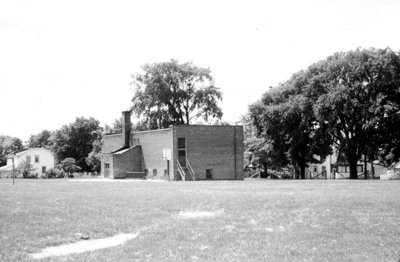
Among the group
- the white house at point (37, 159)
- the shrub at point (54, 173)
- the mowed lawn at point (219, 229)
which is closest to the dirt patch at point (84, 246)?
the mowed lawn at point (219, 229)

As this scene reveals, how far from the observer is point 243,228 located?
48.9ft

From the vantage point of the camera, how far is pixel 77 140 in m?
110

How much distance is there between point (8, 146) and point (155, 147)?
89.3 meters

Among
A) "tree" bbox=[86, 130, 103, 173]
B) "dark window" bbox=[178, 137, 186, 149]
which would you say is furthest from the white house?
"dark window" bbox=[178, 137, 186, 149]

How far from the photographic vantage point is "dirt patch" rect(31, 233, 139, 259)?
38.4 feet

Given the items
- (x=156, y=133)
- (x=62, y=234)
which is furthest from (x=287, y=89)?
(x=62, y=234)

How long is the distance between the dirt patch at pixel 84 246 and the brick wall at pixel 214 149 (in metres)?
46.0

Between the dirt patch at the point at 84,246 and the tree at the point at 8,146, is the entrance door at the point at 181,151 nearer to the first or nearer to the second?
the dirt patch at the point at 84,246

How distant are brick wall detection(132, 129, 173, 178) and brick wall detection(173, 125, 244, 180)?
2.39 meters

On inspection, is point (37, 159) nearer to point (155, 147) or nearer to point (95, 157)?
point (95, 157)

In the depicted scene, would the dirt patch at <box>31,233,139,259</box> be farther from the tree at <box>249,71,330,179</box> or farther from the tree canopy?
the tree at <box>249,71,330,179</box>

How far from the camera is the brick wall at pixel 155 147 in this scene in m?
61.9

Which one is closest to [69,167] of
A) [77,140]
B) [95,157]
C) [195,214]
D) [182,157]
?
[95,157]

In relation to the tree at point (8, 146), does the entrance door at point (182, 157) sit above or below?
below
